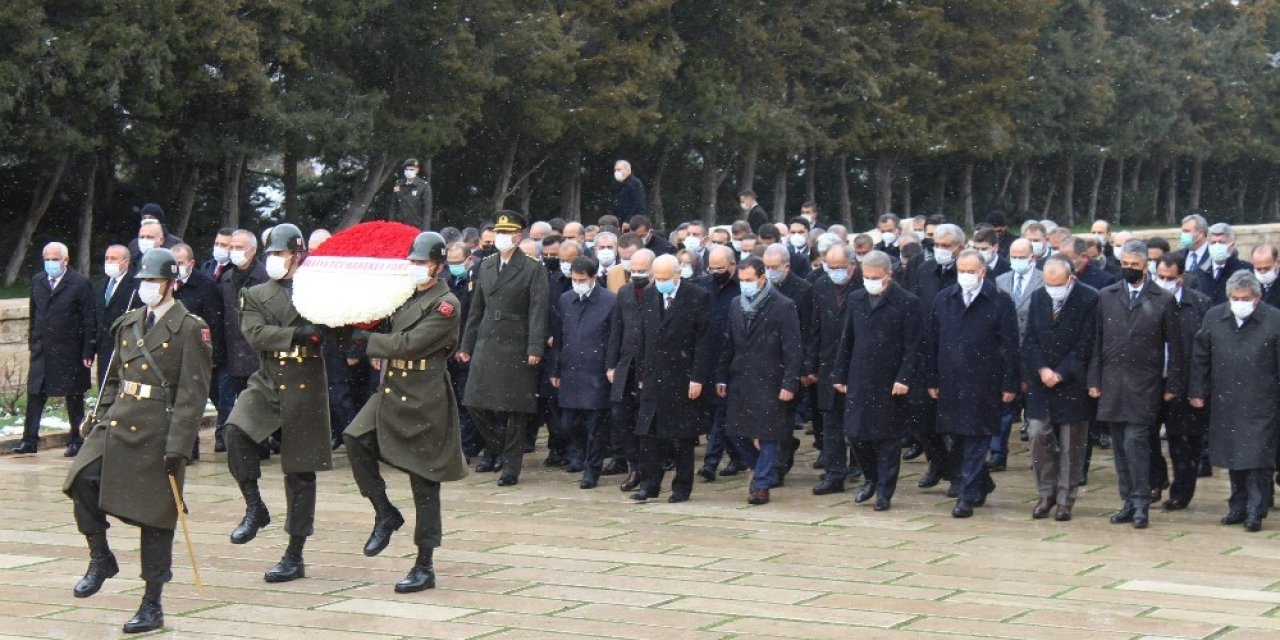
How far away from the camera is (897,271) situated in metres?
17.1

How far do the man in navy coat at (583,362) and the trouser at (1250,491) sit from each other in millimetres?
4522

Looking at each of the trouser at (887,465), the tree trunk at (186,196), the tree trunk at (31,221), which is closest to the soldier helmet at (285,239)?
the trouser at (887,465)

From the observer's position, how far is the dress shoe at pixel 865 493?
13703mm

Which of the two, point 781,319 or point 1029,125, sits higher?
point 1029,125

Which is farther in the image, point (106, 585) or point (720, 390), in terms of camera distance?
point (720, 390)

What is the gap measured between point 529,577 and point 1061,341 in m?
4.35

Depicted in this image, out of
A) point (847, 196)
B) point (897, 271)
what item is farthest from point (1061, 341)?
point (847, 196)

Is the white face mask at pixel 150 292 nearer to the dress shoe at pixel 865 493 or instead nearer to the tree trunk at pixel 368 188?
the dress shoe at pixel 865 493

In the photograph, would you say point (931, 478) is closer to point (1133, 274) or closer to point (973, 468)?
point (973, 468)

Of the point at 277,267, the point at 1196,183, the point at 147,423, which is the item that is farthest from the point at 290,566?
the point at 1196,183

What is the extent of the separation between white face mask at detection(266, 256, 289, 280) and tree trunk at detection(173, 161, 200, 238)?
22.0 m

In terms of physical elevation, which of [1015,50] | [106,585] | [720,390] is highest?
[1015,50]

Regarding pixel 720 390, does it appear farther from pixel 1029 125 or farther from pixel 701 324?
pixel 1029 125

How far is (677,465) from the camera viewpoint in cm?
1387
